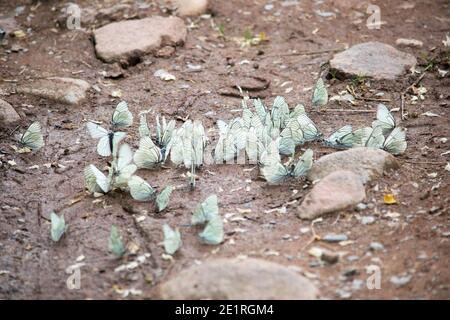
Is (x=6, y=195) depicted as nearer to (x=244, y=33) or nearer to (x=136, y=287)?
(x=136, y=287)

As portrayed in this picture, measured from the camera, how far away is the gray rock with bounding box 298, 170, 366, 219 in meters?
3.07

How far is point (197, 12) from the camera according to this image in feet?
17.4

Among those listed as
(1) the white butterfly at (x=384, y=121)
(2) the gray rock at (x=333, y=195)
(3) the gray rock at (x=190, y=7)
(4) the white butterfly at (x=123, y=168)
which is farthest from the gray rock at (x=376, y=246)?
(3) the gray rock at (x=190, y=7)

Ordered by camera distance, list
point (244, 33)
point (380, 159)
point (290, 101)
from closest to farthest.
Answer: point (380, 159), point (290, 101), point (244, 33)

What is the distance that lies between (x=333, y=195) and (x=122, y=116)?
4.89ft

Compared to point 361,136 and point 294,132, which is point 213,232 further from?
point 361,136

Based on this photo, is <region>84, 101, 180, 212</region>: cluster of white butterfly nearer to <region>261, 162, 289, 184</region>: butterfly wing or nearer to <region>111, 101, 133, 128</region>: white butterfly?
<region>111, 101, 133, 128</region>: white butterfly

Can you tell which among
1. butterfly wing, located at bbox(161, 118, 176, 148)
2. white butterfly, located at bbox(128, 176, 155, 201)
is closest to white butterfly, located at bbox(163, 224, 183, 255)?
white butterfly, located at bbox(128, 176, 155, 201)

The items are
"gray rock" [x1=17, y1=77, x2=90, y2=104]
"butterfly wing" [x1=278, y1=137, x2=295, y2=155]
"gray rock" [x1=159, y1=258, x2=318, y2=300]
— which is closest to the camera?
"gray rock" [x1=159, y1=258, x2=318, y2=300]

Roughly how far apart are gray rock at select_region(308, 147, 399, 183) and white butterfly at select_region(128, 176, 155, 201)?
86cm

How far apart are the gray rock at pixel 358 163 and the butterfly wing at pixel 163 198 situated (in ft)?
2.50

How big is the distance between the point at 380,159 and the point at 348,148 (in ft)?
1.03

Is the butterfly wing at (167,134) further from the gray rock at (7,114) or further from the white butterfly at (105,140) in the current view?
the gray rock at (7,114)
